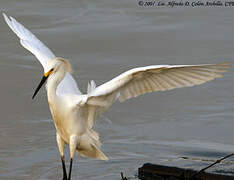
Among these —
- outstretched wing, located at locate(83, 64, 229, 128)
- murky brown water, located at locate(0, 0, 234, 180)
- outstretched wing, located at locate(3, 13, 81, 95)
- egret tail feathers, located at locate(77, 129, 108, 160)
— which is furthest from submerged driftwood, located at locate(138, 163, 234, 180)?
outstretched wing, located at locate(3, 13, 81, 95)

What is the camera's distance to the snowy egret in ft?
17.4

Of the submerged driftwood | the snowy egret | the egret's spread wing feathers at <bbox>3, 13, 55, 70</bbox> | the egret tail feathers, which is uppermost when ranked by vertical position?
the egret's spread wing feathers at <bbox>3, 13, 55, 70</bbox>

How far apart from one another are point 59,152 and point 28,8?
5363 mm

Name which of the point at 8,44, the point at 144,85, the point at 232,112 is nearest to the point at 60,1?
the point at 8,44

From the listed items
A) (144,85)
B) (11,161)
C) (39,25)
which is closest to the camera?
(144,85)

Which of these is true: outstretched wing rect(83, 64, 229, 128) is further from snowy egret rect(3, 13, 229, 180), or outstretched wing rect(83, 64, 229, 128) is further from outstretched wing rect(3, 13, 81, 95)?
outstretched wing rect(3, 13, 81, 95)

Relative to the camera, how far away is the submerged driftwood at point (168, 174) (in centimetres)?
541

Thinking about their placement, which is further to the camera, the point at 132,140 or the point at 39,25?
the point at 39,25

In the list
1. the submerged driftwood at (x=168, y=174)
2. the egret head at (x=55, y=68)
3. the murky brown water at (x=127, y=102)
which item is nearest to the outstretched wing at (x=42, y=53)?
the egret head at (x=55, y=68)

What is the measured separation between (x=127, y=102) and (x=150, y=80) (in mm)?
2107

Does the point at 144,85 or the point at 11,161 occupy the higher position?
the point at 144,85

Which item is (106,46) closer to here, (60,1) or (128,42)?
(128,42)

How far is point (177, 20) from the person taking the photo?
1053cm

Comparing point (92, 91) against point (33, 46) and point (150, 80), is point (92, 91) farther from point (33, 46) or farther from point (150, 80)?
point (33, 46)
